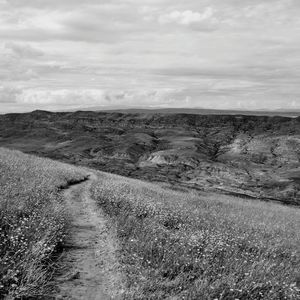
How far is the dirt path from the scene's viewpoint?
5684 millimetres

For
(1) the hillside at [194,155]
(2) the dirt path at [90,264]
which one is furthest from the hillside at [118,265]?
(1) the hillside at [194,155]

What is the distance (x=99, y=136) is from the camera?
598ft

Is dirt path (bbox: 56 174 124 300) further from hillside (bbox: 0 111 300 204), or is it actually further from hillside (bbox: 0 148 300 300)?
hillside (bbox: 0 111 300 204)

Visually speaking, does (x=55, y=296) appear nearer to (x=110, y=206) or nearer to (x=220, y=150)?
(x=110, y=206)

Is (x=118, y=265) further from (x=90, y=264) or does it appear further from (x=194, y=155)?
(x=194, y=155)

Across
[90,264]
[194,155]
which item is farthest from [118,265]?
[194,155]

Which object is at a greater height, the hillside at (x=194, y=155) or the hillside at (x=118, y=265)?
the hillside at (x=118, y=265)

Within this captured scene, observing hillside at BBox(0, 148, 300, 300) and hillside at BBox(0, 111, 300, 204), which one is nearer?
hillside at BBox(0, 148, 300, 300)

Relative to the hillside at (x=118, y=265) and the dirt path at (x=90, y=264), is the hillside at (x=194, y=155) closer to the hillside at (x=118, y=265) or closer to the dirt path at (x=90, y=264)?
the dirt path at (x=90, y=264)

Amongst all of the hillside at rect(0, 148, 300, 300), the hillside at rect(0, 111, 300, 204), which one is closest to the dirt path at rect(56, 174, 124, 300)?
the hillside at rect(0, 148, 300, 300)

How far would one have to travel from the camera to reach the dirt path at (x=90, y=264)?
5.68 metres

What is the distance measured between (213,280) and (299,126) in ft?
691

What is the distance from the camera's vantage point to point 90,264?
686 centimetres

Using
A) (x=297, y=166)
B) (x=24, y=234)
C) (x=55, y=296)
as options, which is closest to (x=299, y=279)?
(x=55, y=296)
